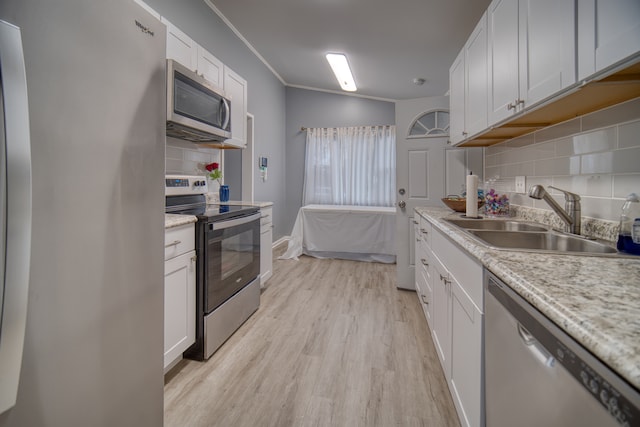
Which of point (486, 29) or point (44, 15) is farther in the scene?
point (486, 29)

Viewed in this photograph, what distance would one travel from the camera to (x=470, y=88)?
2104 mm

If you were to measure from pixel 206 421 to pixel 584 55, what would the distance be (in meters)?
2.08

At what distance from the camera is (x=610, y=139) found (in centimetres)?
120

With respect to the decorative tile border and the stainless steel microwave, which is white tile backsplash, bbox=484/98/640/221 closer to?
the decorative tile border

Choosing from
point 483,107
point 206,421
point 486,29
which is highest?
point 486,29

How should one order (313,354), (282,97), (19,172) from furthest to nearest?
(282,97) → (313,354) → (19,172)

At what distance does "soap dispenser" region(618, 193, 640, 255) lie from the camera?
965mm

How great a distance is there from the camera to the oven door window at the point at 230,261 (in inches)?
74.3

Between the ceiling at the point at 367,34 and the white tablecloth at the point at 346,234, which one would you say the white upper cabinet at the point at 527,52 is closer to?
the ceiling at the point at 367,34

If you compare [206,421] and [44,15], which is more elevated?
[44,15]

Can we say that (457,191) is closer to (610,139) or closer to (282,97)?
(610,139)

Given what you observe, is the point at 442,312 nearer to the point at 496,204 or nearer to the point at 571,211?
the point at 571,211

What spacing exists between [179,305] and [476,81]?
7.60ft

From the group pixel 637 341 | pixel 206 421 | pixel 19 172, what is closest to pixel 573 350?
pixel 637 341
